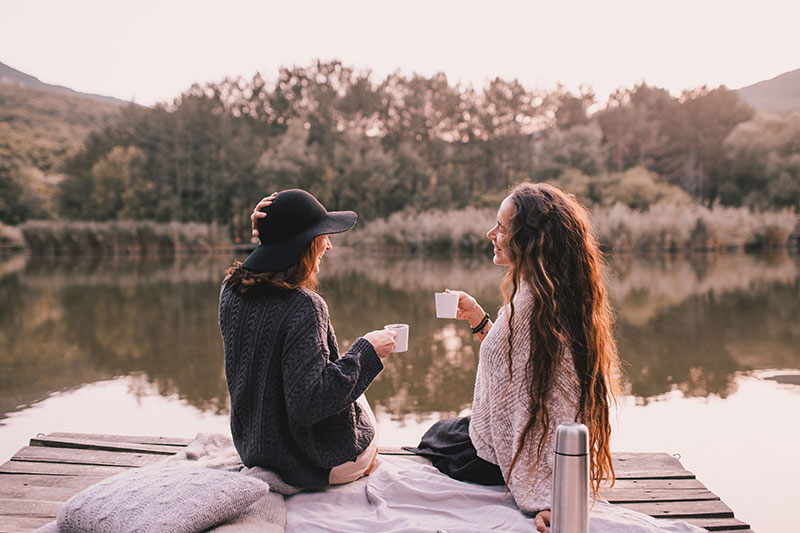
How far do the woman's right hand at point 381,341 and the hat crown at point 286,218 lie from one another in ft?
1.29

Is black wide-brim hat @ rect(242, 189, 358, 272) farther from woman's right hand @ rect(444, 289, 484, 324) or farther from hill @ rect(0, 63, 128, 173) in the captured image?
hill @ rect(0, 63, 128, 173)

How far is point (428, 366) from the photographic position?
17.7 feet

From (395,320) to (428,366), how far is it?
6.76 feet

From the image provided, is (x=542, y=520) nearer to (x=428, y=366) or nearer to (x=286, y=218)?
(x=286, y=218)

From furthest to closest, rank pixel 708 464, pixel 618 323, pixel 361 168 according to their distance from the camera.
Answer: pixel 361 168, pixel 618 323, pixel 708 464

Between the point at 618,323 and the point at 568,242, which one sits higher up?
the point at 568,242

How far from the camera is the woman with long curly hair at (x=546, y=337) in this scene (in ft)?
6.21

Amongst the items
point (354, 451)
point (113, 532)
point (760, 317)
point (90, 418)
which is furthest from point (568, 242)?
point (760, 317)

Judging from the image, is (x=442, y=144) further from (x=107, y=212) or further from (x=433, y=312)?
(x=433, y=312)

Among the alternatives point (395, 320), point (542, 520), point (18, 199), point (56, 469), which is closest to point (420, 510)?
point (542, 520)

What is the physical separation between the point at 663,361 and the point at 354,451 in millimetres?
4362

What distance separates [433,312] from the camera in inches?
322

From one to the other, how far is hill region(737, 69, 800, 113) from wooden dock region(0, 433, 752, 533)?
115 feet

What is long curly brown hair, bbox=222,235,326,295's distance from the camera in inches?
73.7
